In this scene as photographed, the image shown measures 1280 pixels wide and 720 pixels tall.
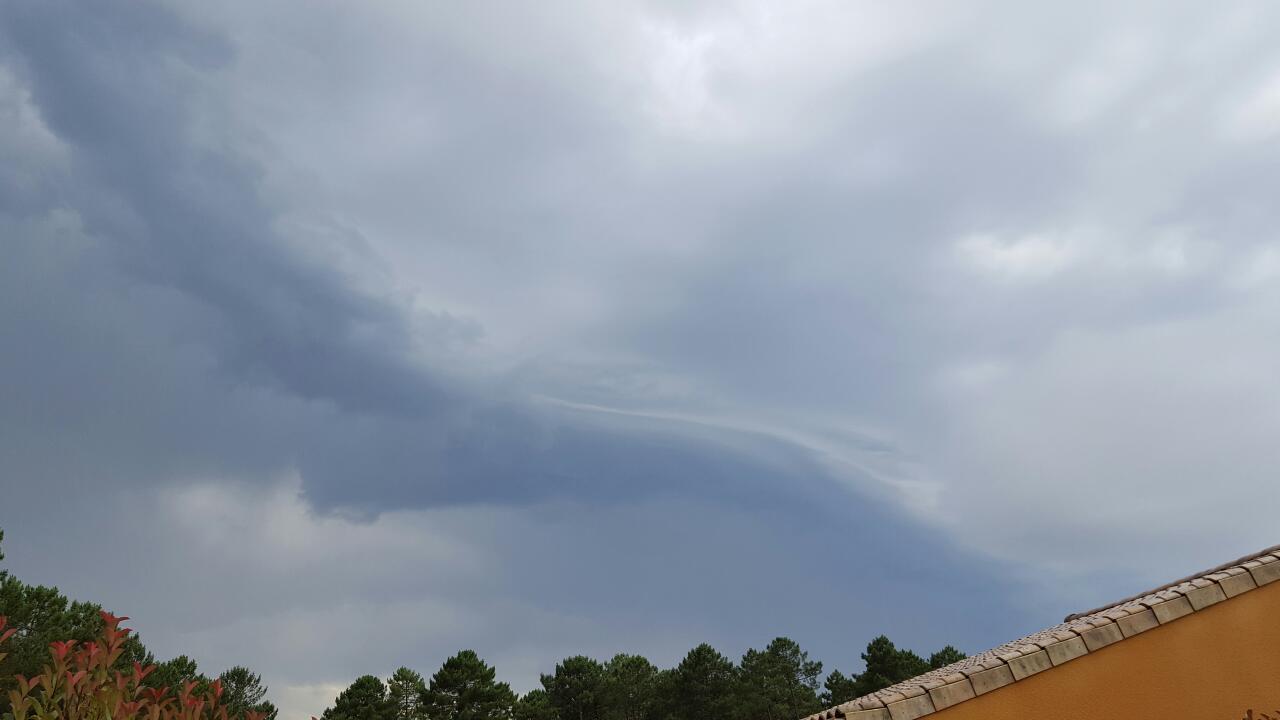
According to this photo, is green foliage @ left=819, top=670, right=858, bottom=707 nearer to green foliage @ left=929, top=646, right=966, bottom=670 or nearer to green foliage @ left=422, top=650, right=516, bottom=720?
green foliage @ left=929, top=646, right=966, bottom=670

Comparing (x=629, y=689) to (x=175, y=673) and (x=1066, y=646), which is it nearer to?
(x=175, y=673)

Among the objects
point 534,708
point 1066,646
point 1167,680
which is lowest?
point 1167,680

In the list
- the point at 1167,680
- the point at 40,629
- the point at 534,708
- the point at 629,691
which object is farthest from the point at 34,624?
the point at 1167,680

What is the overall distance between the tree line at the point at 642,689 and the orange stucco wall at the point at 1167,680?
3661 centimetres

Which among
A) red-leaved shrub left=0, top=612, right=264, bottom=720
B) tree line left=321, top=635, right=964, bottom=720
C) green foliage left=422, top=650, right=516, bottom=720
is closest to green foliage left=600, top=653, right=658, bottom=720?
tree line left=321, top=635, right=964, bottom=720

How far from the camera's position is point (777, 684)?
4475 centimetres

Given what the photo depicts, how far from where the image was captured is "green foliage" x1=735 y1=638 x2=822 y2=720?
43594 millimetres

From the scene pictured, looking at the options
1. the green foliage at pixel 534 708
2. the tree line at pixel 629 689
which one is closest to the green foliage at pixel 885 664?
the tree line at pixel 629 689

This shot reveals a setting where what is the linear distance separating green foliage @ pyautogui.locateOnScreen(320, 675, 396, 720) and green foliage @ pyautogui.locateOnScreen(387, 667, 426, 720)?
18.1 inches

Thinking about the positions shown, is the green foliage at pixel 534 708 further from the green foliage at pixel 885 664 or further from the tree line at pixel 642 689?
the green foliage at pixel 885 664

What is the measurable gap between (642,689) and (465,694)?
33.2 ft

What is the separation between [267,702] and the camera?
4009cm

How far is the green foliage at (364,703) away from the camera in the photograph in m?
40.8

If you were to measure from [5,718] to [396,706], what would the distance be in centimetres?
4214
